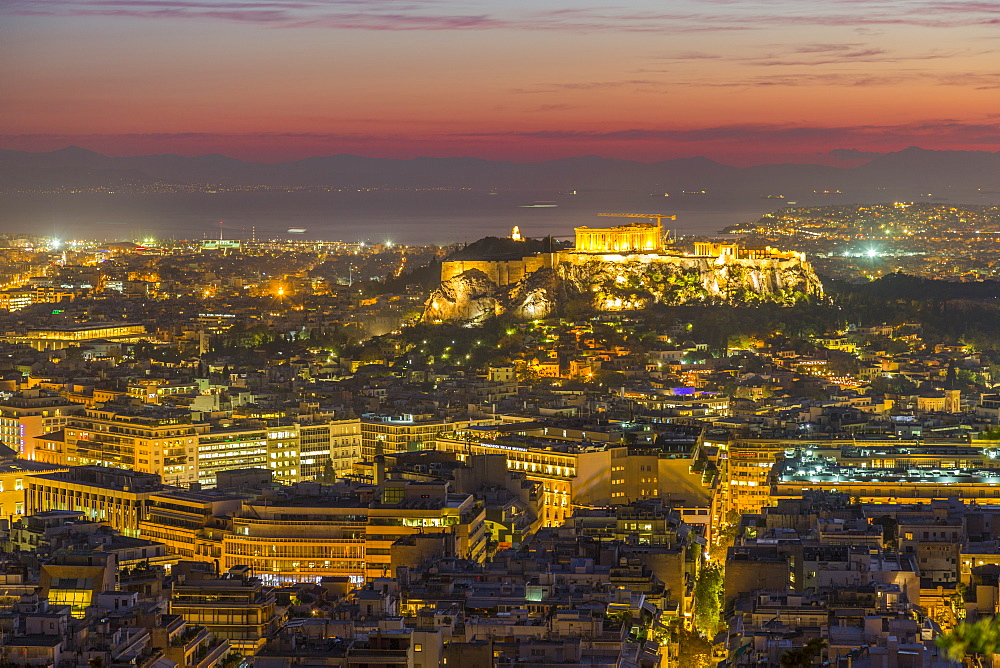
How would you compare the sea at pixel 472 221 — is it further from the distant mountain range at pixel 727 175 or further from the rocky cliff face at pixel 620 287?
the rocky cliff face at pixel 620 287

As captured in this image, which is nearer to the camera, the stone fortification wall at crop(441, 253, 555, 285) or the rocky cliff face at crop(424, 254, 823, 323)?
the rocky cliff face at crop(424, 254, 823, 323)

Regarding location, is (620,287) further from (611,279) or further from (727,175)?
(727,175)

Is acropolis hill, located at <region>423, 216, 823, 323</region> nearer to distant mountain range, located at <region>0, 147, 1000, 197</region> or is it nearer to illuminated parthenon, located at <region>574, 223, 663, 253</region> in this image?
illuminated parthenon, located at <region>574, 223, 663, 253</region>

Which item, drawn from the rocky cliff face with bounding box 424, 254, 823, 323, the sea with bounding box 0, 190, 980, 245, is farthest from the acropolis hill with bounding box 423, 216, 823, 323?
the sea with bounding box 0, 190, 980, 245

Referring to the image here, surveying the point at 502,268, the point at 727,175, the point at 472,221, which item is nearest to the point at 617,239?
the point at 502,268

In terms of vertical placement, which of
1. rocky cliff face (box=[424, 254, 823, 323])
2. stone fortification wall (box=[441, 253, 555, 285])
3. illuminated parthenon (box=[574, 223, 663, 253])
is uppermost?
illuminated parthenon (box=[574, 223, 663, 253])

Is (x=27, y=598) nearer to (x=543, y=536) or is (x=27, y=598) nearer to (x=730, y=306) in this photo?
(x=543, y=536)

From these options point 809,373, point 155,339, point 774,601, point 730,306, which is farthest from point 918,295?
point 774,601
